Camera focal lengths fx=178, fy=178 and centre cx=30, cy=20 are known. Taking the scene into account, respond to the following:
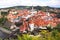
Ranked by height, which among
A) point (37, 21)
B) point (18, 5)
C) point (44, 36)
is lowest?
point (44, 36)

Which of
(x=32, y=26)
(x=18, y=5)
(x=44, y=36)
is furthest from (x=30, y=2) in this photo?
(x=44, y=36)

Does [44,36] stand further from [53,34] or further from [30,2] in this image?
[30,2]

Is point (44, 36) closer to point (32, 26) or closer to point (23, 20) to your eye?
point (32, 26)

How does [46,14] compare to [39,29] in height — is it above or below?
above

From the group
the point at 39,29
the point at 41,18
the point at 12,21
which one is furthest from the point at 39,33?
the point at 12,21

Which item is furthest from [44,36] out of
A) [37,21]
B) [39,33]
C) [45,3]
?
[45,3]

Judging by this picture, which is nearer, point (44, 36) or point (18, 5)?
point (44, 36)

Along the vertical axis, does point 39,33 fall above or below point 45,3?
below

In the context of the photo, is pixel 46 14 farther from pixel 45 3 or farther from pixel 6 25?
pixel 6 25
